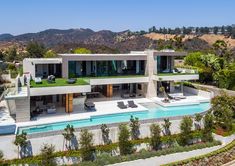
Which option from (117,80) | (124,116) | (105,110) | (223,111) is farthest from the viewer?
(117,80)

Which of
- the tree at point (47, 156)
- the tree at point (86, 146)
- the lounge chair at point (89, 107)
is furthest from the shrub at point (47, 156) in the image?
the lounge chair at point (89, 107)

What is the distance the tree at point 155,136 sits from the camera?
24172 millimetres

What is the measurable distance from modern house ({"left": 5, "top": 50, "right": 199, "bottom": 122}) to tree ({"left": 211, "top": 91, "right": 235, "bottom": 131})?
7736 mm

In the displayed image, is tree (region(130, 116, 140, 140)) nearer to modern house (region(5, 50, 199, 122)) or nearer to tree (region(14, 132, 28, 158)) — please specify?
modern house (region(5, 50, 199, 122))

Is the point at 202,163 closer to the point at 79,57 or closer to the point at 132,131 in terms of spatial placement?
the point at 132,131

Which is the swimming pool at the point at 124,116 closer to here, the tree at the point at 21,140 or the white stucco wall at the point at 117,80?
the tree at the point at 21,140

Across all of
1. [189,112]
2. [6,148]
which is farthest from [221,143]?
[6,148]

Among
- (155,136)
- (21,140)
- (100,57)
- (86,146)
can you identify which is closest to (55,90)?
(86,146)

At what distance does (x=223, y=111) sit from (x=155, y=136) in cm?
851

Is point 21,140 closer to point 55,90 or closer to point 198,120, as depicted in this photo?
point 55,90

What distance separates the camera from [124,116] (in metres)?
27.7

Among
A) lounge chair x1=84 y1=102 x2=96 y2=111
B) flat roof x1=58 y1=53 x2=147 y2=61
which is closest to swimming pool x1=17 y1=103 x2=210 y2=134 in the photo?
lounge chair x1=84 y1=102 x2=96 y2=111

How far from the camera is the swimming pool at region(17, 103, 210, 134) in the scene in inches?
939

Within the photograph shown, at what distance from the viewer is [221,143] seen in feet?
85.6
